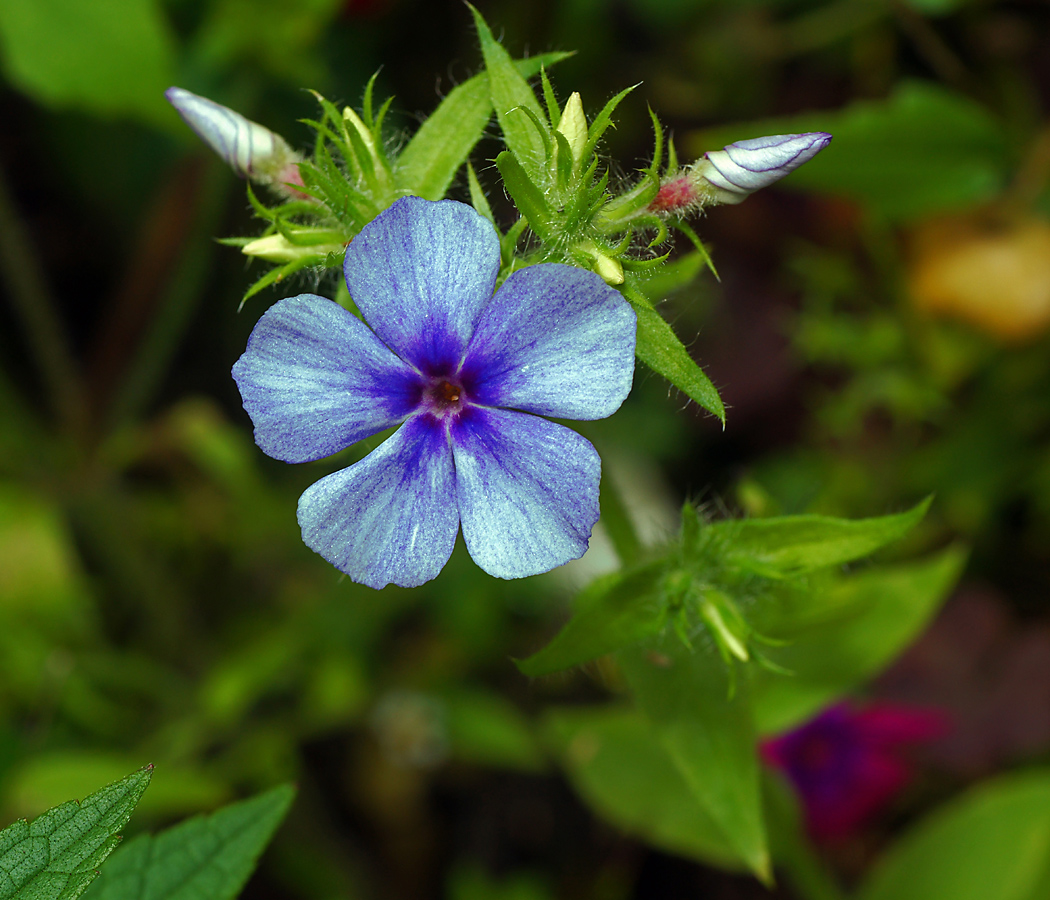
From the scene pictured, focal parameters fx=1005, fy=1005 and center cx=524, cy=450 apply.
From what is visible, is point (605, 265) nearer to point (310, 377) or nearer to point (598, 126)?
point (598, 126)

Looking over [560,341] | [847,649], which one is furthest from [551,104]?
[847,649]

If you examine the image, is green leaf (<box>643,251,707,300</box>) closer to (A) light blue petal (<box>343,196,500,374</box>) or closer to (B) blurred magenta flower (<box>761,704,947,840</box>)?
(A) light blue petal (<box>343,196,500,374</box>)

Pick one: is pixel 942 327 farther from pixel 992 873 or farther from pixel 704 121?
pixel 992 873

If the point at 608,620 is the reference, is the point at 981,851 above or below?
below

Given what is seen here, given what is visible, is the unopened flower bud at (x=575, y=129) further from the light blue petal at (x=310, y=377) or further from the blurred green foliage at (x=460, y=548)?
the blurred green foliage at (x=460, y=548)

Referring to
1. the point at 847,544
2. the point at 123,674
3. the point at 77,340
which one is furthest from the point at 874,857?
the point at 77,340

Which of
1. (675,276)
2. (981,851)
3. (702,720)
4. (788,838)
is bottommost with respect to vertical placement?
(981,851)

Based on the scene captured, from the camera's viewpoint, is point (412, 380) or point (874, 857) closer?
point (412, 380)
